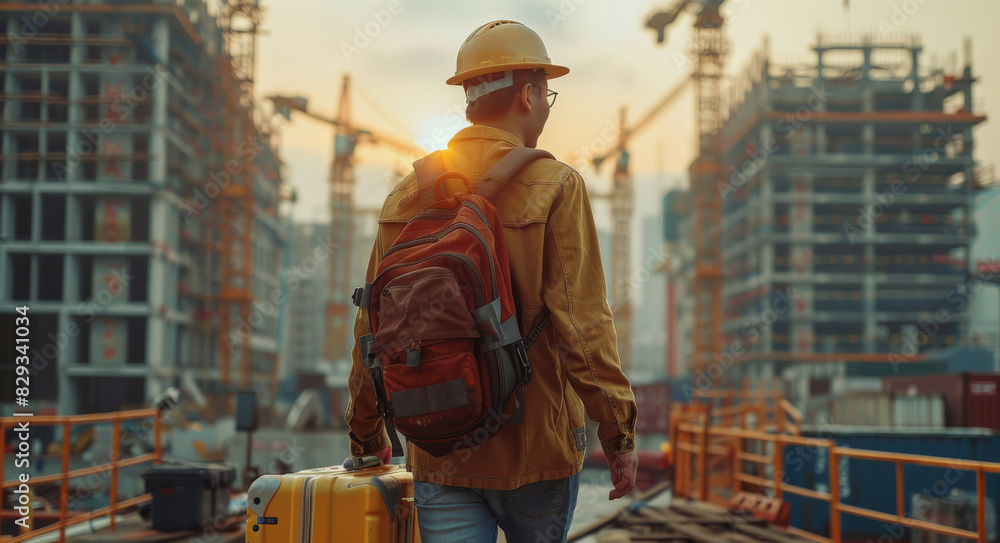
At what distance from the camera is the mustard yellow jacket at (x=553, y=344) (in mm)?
1857

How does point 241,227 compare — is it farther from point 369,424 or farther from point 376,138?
point 369,424

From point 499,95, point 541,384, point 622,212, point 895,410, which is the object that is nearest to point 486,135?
point 499,95

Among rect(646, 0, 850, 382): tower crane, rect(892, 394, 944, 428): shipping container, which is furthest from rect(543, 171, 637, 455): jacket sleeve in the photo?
rect(646, 0, 850, 382): tower crane

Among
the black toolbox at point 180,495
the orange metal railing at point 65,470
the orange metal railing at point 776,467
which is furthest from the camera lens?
the black toolbox at point 180,495

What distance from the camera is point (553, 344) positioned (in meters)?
1.96

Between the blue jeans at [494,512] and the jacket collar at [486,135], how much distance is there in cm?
83

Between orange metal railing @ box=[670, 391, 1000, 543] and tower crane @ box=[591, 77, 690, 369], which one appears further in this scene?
tower crane @ box=[591, 77, 690, 369]

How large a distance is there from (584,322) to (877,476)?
14.9m

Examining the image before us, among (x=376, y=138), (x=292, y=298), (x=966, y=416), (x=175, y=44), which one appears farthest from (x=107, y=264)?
(x=292, y=298)

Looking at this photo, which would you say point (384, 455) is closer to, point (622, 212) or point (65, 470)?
point (65, 470)

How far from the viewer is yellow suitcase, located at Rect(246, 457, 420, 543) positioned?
221cm

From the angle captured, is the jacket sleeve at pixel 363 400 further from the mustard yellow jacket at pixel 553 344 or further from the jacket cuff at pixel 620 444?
the jacket cuff at pixel 620 444

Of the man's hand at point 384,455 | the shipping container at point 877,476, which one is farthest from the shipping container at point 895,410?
the man's hand at point 384,455

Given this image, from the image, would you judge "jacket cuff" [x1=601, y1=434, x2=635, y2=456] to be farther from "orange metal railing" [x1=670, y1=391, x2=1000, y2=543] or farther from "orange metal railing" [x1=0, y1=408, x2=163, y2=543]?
"orange metal railing" [x1=0, y1=408, x2=163, y2=543]
